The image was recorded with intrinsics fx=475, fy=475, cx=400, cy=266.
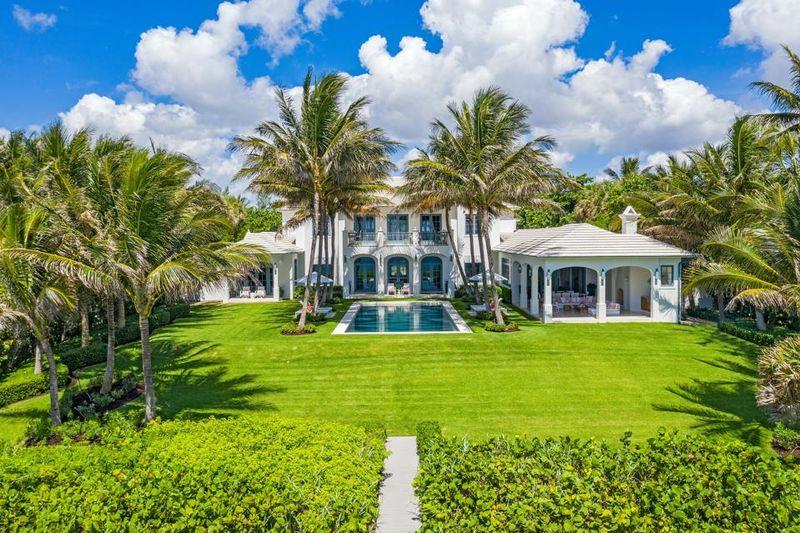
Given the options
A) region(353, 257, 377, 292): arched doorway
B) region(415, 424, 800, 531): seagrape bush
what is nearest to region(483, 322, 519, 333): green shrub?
region(415, 424, 800, 531): seagrape bush

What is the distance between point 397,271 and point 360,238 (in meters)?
3.64

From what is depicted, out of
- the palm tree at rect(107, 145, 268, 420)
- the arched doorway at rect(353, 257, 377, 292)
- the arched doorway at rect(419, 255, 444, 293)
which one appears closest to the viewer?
the palm tree at rect(107, 145, 268, 420)

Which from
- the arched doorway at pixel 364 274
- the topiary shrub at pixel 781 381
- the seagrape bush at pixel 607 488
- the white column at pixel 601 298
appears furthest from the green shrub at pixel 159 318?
the topiary shrub at pixel 781 381

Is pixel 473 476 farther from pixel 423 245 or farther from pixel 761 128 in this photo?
pixel 423 245

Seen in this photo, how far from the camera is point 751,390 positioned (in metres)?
13.8

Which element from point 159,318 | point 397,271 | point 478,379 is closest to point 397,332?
point 478,379

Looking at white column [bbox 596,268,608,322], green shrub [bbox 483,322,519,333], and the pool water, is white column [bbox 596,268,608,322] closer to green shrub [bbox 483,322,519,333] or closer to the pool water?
green shrub [bbox 483,322,519,333]

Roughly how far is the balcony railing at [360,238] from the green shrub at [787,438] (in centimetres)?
2638

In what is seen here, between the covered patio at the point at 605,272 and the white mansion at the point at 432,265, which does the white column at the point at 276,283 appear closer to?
the white mansion at the point at 432,265

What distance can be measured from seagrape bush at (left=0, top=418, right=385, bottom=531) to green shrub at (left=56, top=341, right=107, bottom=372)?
8231 millimetres

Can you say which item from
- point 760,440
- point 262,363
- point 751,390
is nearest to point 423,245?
point 262,363

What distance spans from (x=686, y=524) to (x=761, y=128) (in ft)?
65.5

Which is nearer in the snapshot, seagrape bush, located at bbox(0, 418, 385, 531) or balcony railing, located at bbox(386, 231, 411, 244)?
seagrape bush, located at bbox(0, 418, 385, 531)

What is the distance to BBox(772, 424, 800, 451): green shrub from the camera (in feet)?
32.2
